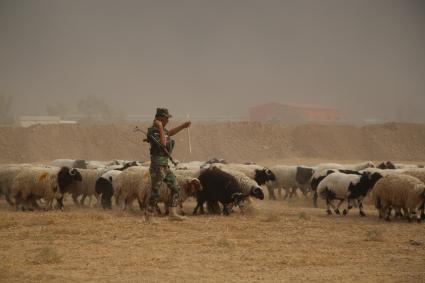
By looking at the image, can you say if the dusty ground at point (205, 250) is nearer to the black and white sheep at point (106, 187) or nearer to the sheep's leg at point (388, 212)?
the sheep's leg at point (388, 212)

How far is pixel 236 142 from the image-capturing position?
59.4 metres

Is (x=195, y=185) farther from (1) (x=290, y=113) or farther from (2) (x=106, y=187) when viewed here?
(1) (x=290, y=113)

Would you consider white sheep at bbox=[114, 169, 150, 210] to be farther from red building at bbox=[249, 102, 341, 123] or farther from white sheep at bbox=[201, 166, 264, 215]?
red building at bbox=[249, 102, 341, 123]

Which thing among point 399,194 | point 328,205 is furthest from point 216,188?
point 399,194

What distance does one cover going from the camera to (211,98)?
15800cm

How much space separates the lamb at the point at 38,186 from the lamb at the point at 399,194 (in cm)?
960

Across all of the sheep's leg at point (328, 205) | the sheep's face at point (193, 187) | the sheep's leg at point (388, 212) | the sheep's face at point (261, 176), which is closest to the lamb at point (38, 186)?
the sheep's face at point (193, 187)

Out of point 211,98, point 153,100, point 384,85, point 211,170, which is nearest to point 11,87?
point 153,100

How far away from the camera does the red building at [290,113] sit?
3890 inches

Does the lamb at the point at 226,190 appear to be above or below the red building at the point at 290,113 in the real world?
below

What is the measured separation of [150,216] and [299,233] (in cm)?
376

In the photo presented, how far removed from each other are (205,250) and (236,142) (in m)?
49.4

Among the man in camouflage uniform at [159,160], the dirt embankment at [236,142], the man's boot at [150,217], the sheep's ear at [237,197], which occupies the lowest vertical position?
the man's boot at [150,217]

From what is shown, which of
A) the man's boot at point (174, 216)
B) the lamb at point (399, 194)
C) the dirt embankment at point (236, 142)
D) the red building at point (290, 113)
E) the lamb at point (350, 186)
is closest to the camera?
the man's boot at point (174, 216)
